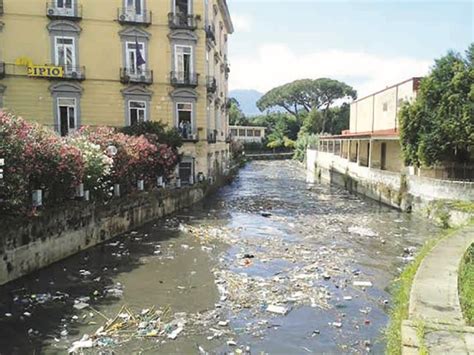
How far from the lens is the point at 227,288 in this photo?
10.0 metres

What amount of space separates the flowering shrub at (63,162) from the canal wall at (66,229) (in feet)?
A: 1.57

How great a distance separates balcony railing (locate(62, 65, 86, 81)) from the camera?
930 inches

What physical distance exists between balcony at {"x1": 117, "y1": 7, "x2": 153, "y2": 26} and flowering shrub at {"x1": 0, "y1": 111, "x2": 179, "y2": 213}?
7.97 meters

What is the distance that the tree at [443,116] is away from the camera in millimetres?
17984

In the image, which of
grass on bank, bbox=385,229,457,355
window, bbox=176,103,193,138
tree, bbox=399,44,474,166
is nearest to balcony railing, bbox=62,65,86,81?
window, bbox=176,103,193,138

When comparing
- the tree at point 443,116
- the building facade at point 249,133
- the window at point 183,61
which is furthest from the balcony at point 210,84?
the building facade at point 249,133

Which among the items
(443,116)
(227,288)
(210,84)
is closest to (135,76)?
(210,84)

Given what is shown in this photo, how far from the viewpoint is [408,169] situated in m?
23.2

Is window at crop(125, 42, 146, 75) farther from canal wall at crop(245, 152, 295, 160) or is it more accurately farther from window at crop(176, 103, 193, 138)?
canal wall at crop(245, 152, 295, 160)

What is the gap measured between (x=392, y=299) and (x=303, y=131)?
6290 centimetres

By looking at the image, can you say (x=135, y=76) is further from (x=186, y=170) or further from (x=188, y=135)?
(x=186, y=170)

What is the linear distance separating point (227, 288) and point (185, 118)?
16305 millimetres

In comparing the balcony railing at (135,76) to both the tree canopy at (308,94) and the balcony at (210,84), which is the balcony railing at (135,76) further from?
the tree canopy at (308,94)

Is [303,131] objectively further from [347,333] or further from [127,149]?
[347,333]
